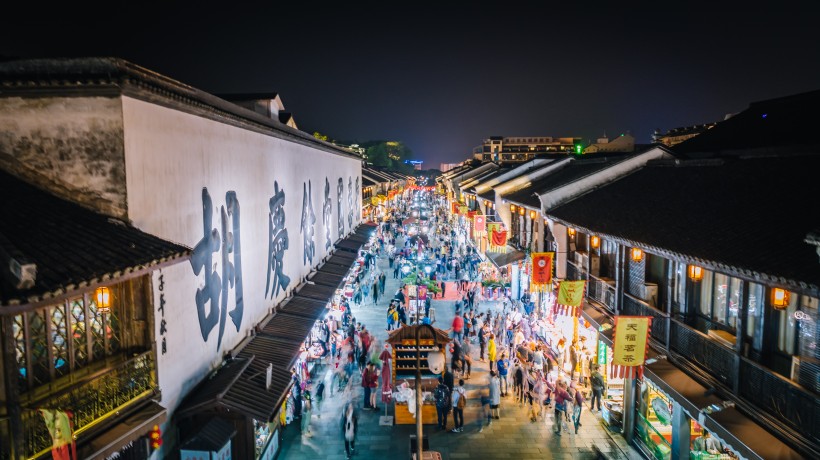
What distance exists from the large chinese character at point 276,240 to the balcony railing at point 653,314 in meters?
11.1

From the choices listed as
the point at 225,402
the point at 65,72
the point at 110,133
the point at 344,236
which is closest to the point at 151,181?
the point at 110,133

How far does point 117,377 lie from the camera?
24.7ft

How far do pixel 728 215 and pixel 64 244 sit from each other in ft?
41.6

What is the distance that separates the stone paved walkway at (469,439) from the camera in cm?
1416

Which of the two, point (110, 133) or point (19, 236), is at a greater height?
point (110, 133)

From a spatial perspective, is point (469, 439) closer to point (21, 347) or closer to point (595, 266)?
point (595, 266)

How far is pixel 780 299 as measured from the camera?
30.1 ft

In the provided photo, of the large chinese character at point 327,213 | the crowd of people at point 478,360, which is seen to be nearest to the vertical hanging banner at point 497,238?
the crowd of people at point 478,360

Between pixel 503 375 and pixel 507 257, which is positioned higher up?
pixel 507 257

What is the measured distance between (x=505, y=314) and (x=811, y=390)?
1877cm

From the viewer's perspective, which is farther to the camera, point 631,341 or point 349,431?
point 349,431

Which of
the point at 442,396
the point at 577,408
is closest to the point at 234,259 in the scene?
the point at 442,396

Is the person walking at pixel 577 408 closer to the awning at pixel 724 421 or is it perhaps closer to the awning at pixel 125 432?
the awning at pixel 724 421

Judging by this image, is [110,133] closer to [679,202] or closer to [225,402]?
[225,402]
